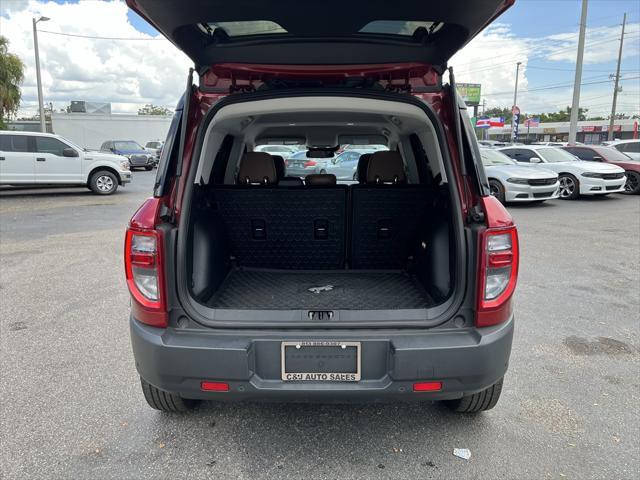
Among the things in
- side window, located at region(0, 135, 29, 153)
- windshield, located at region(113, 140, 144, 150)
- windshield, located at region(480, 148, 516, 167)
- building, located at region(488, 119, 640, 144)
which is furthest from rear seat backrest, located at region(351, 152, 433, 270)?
building, located at region(488, 119, 640, 144)

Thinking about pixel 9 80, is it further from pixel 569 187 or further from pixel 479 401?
pixel 479 401

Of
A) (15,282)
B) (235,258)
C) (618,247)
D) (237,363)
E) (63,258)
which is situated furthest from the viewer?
(618,247)

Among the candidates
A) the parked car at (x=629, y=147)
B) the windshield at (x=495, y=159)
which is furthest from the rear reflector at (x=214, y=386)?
the parked car at (x=629, y=147)

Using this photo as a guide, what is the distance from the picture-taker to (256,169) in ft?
12.1

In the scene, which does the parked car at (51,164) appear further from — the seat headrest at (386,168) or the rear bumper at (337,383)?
the rear bumper at (337,383)

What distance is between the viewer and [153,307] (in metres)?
2.12

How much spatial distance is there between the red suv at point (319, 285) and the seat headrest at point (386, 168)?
2.44 ft

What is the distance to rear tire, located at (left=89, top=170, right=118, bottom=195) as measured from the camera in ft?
42.3

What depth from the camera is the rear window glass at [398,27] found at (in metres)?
2.13

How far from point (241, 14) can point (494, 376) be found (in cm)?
197

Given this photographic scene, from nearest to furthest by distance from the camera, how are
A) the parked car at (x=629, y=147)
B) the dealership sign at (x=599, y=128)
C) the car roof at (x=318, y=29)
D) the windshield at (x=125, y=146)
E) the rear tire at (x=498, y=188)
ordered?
the car roof at (x=318, y=29) < the rear tire at (x=498, y=188) < the parked car at (x=629, y=147) < the windshield at (x=125, y=146) < the dealership sign at (x=599, y=128)

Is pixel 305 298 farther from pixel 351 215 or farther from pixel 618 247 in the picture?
pixel 618 247

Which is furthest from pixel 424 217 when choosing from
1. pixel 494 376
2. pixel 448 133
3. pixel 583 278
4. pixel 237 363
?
pixel 583 278

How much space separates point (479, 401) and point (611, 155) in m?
14.6
